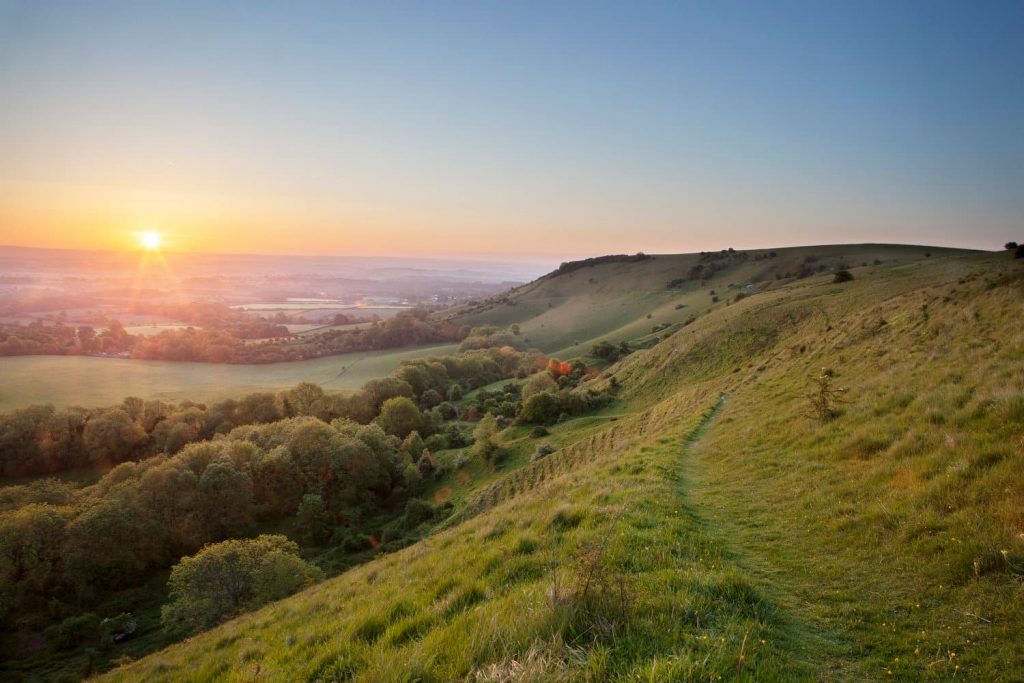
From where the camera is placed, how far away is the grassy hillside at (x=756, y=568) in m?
4.68

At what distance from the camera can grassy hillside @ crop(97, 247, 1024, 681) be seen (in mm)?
4684

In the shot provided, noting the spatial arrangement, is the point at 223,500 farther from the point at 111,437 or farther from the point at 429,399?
the point at 429,399

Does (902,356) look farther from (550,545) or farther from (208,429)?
(208,429)

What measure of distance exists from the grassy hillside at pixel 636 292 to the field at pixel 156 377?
37107 mm

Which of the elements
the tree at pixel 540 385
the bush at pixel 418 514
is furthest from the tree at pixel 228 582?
the tree at pixel 540 385

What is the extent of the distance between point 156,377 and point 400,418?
7331 cm

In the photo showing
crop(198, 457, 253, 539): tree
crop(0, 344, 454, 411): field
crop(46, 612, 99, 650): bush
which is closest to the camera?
crop(46, 612, 99, 650): bush

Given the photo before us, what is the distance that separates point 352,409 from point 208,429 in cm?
2055

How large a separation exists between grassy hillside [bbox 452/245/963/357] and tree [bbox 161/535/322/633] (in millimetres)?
72778

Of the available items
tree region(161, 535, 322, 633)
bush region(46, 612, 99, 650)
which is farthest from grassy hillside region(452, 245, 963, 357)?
bush region(46, 612, 99, 650)

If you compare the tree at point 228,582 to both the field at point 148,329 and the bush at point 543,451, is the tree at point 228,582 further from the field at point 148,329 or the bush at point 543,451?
the field at point 148,329

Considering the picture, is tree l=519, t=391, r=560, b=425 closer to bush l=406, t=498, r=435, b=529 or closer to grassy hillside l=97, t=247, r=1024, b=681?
bush l=406, t=498, r=435, b=529

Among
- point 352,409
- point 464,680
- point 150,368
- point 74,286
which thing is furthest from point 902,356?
point 74,286

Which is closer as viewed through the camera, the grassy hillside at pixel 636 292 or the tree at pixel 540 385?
the tree at pixel 540 385
